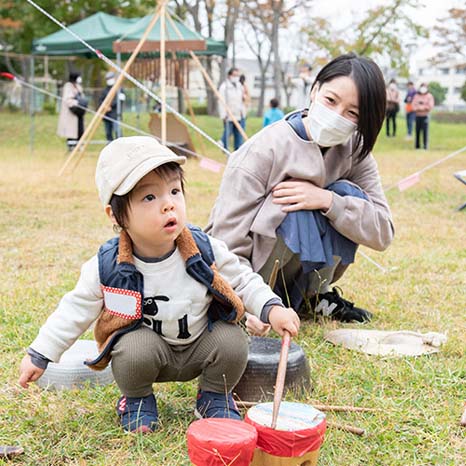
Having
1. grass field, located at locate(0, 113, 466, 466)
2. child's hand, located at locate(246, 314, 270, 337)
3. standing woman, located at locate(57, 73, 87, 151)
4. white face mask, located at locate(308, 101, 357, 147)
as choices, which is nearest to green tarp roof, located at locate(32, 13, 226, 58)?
standing woman, located at locate(57, 73, 87, 151)

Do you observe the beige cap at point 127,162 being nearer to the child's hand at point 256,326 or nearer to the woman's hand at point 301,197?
the child's hand at point 256,326

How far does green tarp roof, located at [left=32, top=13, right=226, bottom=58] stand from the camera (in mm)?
11438

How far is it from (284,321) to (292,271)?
3.50 ft

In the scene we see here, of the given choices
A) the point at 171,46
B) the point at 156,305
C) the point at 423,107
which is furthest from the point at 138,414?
the point at 423,107

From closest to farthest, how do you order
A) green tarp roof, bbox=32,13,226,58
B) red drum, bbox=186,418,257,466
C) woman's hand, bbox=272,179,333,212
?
red drum, bbox=186,418,257,466
woman's hand, bbox=272,179,333,212
green tarp roof, bbox=32,13,226,58

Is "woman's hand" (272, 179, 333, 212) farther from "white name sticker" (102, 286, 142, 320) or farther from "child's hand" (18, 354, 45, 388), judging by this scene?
"child's hand" (18, 354, 45, 388)

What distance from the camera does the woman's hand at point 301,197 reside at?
104 inches

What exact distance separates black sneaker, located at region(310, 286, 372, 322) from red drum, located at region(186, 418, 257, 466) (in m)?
1.65

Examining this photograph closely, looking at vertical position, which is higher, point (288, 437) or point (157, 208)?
point (157, 208)

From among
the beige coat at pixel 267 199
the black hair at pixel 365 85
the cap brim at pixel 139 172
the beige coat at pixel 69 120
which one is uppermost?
the black hair at pixel 365 85

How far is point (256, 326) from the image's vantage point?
7.72 ft

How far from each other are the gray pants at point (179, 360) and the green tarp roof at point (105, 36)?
378 inches

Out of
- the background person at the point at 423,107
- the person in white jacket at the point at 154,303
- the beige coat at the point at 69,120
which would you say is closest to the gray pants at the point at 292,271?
the person in white jacket at the point at 154,303

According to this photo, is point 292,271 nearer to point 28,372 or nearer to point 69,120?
point 28,372
